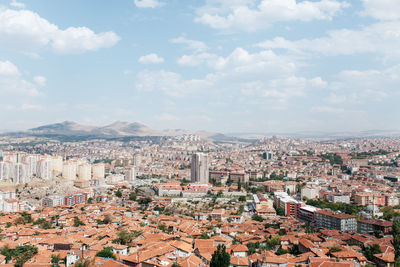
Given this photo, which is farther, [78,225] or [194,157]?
[194,157]

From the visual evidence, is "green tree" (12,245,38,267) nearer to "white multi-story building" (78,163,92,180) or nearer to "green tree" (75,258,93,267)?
"green tree" (75,258,93,267)

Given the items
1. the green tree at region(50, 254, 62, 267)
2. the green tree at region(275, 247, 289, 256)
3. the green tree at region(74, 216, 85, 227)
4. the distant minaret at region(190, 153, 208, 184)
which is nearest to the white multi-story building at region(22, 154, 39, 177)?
the distant minaret at region(190, 153, 208, 184)

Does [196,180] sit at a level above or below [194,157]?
A: below

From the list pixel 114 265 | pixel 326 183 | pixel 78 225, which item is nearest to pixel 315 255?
pixel 114 265

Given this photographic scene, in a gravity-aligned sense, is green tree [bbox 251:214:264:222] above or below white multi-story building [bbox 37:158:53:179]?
below

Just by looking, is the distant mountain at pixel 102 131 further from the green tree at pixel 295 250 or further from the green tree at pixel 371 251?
the green tree at pixel 371 251

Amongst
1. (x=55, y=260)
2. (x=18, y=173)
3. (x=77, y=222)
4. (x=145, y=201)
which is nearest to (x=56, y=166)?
(x=18, y=173)

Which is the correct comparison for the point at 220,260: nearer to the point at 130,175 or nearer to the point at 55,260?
Answer: the point at 55,260

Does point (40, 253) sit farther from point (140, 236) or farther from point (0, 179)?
point (0, 179)
